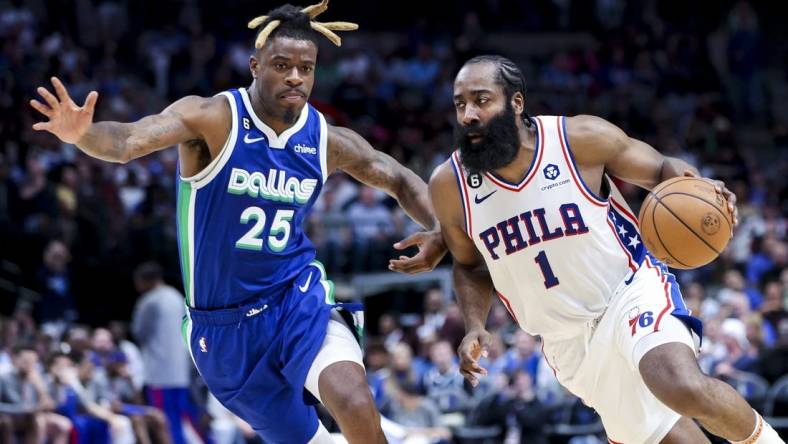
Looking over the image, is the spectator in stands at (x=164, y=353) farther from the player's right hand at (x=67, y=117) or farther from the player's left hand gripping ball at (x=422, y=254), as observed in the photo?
the player's right hand at (x=67, y=117)

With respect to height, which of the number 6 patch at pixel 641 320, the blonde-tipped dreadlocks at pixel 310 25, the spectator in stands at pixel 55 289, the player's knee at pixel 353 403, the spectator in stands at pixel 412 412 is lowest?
the spectator in stands at pixel 412 412

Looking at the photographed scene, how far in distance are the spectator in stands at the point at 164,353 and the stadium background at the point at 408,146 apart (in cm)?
40

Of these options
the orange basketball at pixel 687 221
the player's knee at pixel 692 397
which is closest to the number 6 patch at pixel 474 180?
the orange basketball at pixel 687 221

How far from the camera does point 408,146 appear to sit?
1853 centimetres

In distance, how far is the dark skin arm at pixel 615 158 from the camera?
6.64 meters

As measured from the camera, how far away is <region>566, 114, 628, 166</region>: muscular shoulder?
664cm

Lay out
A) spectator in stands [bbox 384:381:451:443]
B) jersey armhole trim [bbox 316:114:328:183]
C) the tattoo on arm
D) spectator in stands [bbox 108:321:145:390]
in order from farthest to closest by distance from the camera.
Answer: spectator in stands [bbox 108:321:145:390] → spectator in stands [bbox 384:381:451:443] → jersey armhole trim [bbox 316:114:328:183] → the tattoo on arm

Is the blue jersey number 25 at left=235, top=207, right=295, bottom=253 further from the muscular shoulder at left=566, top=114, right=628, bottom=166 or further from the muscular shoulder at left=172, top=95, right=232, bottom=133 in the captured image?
the muscular shoulder at left=566, top=114, right=628, bottom=166

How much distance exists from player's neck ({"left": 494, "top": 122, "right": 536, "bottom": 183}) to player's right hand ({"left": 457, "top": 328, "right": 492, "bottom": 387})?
794 millimetres

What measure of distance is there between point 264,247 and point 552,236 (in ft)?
4.73

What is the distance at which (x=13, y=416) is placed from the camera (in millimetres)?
11492

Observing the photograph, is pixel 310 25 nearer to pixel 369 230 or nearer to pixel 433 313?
pixel 433 313

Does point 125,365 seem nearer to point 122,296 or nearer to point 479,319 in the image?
point 122,296

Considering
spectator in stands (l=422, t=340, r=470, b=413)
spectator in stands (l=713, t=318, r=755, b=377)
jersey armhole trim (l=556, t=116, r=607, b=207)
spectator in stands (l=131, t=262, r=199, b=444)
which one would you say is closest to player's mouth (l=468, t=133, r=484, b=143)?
jersey armhole trim (l=556, t=116, r=607, b=207)
